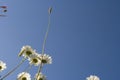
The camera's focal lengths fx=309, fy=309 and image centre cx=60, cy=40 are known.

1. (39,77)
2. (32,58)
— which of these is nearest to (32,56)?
(32,58)

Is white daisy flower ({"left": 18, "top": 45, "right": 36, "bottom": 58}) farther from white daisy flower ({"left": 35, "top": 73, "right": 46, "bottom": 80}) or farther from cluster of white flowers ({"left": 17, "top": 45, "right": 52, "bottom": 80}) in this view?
white daisy flower ({"left": 35, "top": 73, "right": 46, "bottom": 80})

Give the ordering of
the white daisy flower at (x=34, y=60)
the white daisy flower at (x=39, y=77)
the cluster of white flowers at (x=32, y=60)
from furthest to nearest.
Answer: the white daisy flower at (x=34, y=60), the cluster of white flowers at (x=32, y=60), the white daisy flower at (x=39, y=77)

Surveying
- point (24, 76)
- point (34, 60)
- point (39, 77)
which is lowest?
point (39, 77)

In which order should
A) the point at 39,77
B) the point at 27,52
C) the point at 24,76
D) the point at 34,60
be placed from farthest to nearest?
the point at 27,52 → the point at 34,60 → the point at 24,76 → the point at 39,77

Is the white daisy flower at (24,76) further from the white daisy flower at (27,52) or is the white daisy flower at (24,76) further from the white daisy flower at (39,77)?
the white daisy flower at (27,52)

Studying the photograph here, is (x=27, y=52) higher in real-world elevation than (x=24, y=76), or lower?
higher

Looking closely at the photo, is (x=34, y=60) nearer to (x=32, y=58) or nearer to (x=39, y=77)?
(x=32, y=58)

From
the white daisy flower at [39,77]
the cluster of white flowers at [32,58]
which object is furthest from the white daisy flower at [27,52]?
the white daisy flower at [39,77]

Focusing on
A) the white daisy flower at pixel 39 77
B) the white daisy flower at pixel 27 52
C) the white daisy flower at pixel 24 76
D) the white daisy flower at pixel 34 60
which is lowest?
the white daisy flower at pixel 39 77

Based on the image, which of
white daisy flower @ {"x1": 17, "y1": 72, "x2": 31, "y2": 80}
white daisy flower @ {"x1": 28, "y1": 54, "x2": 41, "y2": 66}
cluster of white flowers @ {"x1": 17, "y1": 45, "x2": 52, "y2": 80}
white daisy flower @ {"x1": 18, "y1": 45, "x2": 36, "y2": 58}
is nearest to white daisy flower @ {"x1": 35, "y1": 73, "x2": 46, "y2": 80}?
cluster of white flowers @ {"x1": 17, "y1": 45, "x2": 52, "y2": 80}

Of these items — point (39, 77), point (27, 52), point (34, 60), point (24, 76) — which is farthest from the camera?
point (27, 52)

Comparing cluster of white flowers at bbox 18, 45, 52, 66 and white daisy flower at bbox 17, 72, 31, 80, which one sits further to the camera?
cluster of white flowers at bbox 18, 45, 52, 66
